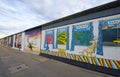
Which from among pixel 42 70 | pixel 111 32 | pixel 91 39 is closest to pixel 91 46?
pixel 91 39

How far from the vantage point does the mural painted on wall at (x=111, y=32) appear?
28.2ft

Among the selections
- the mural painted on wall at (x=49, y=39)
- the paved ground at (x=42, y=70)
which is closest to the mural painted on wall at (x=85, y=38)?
the paved ground at (x=42, y=70)

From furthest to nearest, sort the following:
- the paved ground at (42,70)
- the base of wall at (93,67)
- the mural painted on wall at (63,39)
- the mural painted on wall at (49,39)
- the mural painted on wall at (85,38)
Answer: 1. the mural painted on wall at (49,39)
2. the mural painted on wall at (63,39)
3. the mural painted on wall at (85,38)
4. the base of wall at (93,67)
5. the paved ground at (42,70)

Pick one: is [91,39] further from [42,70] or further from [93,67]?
[42,70]

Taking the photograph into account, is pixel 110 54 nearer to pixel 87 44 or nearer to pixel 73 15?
pixel 87 44

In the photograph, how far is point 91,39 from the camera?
34.3 ft

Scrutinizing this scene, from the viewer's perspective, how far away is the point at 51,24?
678 inches

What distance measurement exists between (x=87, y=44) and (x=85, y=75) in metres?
3.17

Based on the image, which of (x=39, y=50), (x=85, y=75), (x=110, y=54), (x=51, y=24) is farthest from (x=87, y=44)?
(x=39, y=50)

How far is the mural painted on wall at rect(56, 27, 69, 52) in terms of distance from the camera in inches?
532

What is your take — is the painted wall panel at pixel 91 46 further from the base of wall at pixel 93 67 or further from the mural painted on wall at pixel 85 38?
the base of wall at pixel 93 67

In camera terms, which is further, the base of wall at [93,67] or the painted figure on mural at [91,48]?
the painted figure on mural at [91,48]

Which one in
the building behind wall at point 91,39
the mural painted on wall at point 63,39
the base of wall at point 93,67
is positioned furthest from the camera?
the mural painted on wall at point 63,39

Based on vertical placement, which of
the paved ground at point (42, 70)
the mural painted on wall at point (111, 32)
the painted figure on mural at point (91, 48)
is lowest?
the paved ground at point (42, 70)
